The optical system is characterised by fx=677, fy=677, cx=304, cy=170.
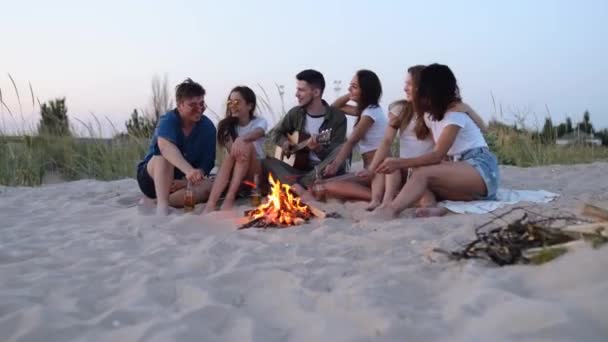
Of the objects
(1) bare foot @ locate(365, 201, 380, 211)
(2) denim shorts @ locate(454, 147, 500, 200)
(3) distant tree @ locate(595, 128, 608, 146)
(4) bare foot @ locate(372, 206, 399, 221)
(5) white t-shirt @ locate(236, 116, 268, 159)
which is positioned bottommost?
(3) distant tree @ locate(595, 128, 608, 146)

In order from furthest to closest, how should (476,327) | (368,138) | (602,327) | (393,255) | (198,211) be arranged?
(368,138)
(198,211)
(393,255)
(476,327)
(602,327)

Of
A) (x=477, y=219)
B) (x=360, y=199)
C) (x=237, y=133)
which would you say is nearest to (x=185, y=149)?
(x=237, y=133)

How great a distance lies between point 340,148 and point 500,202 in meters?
1.33

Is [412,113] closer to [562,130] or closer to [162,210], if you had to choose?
[162,210]

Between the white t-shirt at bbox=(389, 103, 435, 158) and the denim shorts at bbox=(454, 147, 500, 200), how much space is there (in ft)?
0.72

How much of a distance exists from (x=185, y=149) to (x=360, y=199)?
1.33 meters

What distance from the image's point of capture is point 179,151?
4684mm

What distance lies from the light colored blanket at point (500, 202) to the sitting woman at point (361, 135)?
0.76m

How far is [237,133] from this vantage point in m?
5.13

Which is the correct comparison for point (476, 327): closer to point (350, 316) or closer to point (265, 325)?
point (350, 316)

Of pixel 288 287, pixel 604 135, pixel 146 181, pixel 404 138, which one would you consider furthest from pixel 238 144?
pixel 604 135

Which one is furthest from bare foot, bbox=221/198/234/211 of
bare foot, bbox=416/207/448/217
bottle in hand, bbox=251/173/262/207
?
bare foot, bbox=416/207/448/217

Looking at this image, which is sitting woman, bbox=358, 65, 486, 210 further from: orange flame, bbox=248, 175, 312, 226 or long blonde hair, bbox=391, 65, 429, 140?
orange flame, bbox=248, 175, 312, 226

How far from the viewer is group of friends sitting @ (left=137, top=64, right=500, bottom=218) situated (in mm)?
4133
